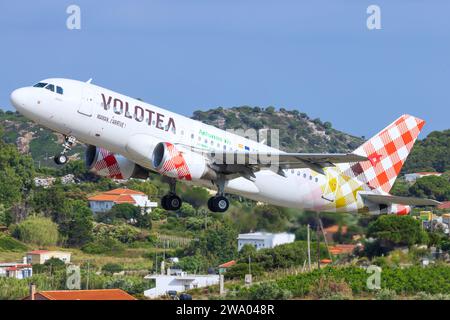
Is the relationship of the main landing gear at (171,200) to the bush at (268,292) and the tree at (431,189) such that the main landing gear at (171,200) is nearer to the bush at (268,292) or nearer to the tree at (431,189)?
the bush at (268,292)

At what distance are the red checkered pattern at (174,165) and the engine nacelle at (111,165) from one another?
12.4 feet

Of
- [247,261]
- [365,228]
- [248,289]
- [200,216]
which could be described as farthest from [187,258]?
[365,228]

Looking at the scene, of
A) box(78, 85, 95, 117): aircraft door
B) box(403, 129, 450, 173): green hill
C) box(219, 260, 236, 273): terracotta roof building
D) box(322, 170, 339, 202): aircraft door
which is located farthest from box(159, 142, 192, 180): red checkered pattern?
box(403, 129, 450, 173): green hill

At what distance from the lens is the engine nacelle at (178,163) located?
44.3 metres

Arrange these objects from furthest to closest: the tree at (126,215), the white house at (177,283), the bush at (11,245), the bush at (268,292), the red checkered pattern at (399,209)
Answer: the tree at (126,215) → the bush at (11,245) → the white house at (177,283) → the red checkered pattern at (399,209) → the bush at (268,292)

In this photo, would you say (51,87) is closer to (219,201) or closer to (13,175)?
(219,201)

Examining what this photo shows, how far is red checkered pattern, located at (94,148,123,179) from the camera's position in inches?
1891

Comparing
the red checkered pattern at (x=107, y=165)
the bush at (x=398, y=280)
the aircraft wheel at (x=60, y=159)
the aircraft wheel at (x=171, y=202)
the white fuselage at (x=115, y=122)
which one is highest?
the white fuselage at (x=115, y=122)

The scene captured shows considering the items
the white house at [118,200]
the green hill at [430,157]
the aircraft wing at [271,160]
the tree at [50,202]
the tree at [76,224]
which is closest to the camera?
the aircraft wing at [271,160]

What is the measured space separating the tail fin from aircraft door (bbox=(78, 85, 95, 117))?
1322 centimetres

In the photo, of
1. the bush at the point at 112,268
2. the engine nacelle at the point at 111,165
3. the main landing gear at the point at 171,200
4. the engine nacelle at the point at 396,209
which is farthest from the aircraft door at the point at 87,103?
the bush at the point at 112,268
